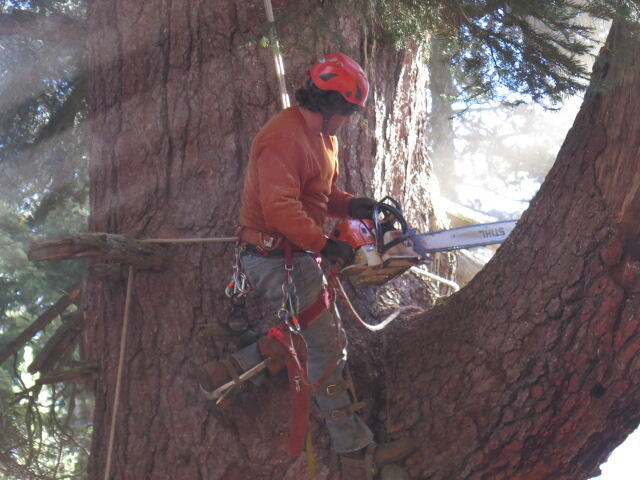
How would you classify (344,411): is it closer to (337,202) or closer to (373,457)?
(373,457)

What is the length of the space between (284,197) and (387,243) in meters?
0.65

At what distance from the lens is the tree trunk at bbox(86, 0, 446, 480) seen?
377cm

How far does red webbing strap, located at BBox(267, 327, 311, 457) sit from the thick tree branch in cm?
279

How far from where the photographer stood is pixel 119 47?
15.3 ft

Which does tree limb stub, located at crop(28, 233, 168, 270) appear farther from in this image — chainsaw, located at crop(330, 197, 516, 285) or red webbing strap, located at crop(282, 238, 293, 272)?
chainsaw, located at crop(330, 197, 516, 285)

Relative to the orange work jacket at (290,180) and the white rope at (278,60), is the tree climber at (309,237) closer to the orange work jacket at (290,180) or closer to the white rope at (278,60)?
the orange work jacket at (290,180)

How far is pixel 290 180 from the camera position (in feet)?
11.3

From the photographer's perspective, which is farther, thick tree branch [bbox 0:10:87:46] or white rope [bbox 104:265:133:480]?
thick tree branch [bbox 0:10:87:46]

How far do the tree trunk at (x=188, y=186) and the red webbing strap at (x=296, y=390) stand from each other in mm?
243

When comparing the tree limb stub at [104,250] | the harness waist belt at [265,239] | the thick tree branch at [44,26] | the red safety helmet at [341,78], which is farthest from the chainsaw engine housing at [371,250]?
the thick tree branch at [44,26]

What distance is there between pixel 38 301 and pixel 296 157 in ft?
21.1

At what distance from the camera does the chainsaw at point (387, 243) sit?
3.75 metres

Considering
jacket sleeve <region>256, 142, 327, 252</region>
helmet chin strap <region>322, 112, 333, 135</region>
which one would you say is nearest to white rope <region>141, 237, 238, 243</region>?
jacket sleeve <region>256, 142, 327, 252</region>

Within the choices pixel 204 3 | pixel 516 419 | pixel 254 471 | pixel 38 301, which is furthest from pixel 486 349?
pixel 38 301
